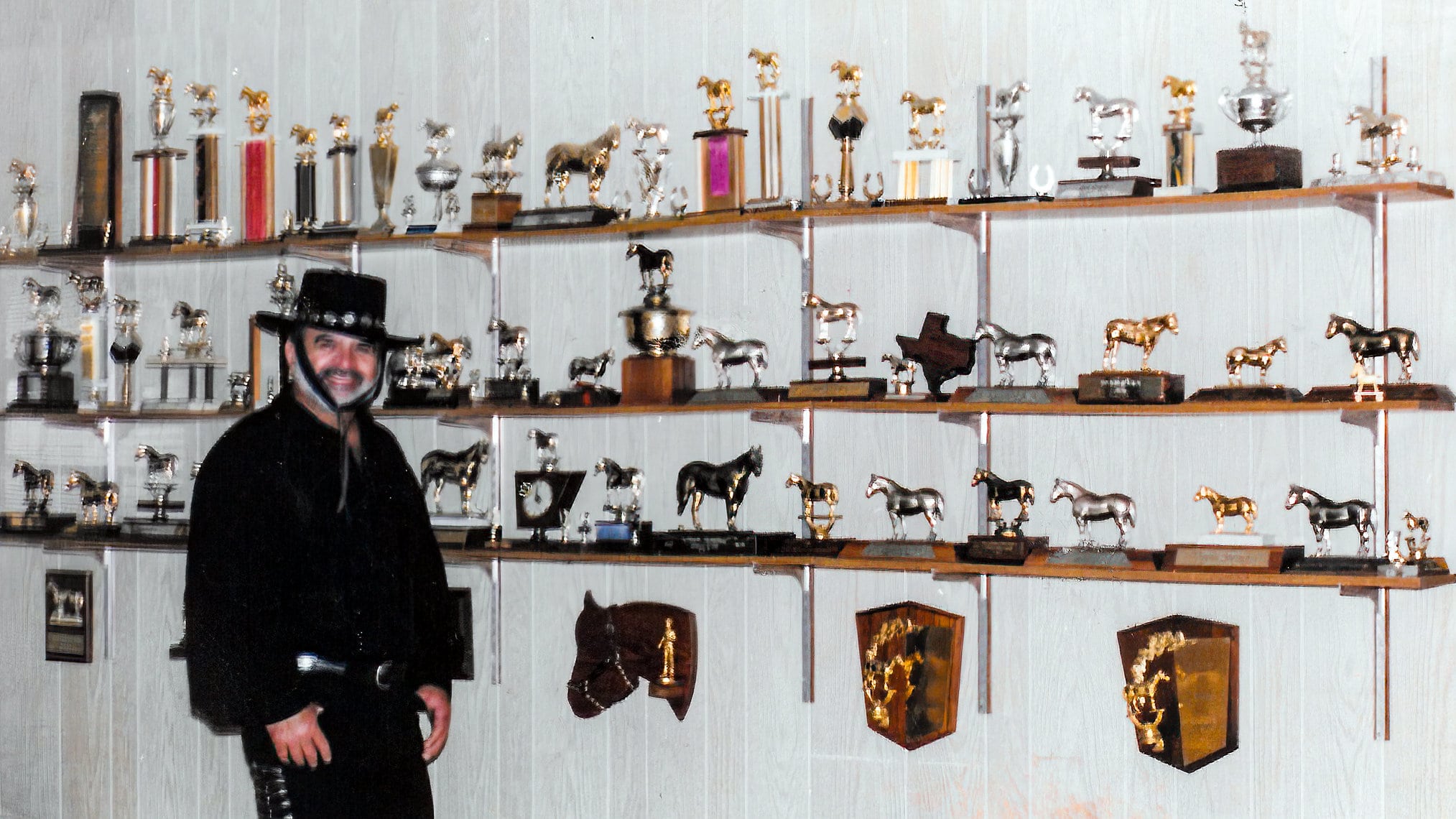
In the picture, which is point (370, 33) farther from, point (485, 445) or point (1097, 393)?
point (1097, 393)

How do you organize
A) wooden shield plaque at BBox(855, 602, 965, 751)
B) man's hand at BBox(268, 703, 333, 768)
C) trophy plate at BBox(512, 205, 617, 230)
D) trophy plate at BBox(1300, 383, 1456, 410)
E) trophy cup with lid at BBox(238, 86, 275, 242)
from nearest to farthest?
trophy plate at BBox(1300, 383, 1456, 410)
man's hand at BBox(268, 703, 333, 768)
wooden shield plaque at BBox(855, 602, 965, 751)
trophy plate at BBox(512, 205, 617, 230)
trophy cup with lid at BBox(238, 86, 275, 242)

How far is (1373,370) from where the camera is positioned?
318cm

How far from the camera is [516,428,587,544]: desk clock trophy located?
148 inches

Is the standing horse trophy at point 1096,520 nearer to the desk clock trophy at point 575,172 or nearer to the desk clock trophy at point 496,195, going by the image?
the desk clock trophy at point 575,172

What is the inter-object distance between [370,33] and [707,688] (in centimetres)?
189

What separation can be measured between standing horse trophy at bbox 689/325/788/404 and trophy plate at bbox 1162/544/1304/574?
3.01 ft

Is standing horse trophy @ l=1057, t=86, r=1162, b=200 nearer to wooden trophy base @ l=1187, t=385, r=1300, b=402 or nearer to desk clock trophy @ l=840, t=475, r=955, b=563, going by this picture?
wooden trophy base @ l=1187, t=385, r=1300, b=402

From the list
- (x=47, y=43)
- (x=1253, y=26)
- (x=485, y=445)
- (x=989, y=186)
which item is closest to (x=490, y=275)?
(x=485, y=445)

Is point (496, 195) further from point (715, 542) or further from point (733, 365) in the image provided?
point (715, 542)

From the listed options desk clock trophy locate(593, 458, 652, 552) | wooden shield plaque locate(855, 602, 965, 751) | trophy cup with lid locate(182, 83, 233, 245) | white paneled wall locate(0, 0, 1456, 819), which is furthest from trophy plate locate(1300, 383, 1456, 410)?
trophy cup with lid locate(182, 83, 233, 245)

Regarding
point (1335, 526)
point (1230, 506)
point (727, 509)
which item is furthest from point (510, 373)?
point (1335, 526)

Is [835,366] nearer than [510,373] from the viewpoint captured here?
Yes

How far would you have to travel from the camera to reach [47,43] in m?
4.52

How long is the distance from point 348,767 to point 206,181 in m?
1.61
